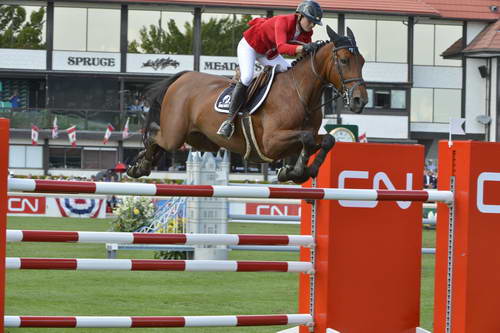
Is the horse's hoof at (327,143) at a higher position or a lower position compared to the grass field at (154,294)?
higher

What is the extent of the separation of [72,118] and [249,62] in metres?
32.2

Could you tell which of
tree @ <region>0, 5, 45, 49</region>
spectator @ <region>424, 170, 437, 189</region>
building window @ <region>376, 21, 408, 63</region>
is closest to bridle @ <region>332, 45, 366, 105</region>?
spectator @ <region>424, 170, 437, 189</region>

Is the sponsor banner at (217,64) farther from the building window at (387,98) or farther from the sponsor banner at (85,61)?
the building window at (387,98)

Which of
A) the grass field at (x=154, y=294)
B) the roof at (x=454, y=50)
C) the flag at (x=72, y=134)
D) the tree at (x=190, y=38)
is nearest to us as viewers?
the grass field at (x=154, y=294)

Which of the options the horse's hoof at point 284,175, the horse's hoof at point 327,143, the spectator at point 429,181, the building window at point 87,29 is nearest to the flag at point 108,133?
the building window at point 87,29

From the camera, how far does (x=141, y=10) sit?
39.2m

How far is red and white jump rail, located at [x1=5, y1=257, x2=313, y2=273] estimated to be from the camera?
4.78 m

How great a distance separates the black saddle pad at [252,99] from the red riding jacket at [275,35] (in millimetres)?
209

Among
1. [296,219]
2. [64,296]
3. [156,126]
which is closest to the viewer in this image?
[156,126]

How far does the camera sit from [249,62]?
6.82 m

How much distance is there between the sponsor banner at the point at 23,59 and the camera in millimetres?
38250

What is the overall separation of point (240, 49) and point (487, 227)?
7.69ft

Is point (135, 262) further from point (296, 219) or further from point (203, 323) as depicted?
point (296, 219)

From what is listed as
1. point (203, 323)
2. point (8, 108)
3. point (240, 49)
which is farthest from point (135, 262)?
point (8, 108)
